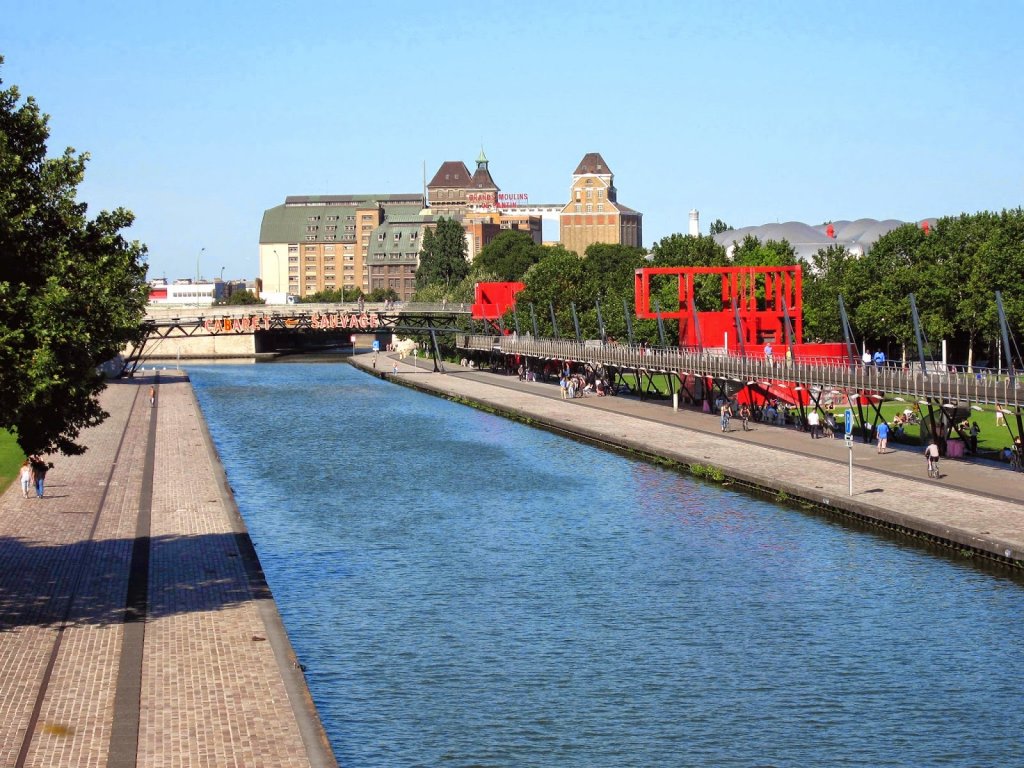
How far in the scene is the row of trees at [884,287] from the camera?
94.1 m

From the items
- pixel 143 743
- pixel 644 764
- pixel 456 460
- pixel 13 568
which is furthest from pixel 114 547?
pixel 456 460

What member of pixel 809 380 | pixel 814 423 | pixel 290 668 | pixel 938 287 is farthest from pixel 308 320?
pixel 290 668

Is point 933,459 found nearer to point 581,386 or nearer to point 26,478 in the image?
point 26,478

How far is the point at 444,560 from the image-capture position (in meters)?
40.6

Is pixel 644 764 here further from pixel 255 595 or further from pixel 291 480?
pixel 291 480

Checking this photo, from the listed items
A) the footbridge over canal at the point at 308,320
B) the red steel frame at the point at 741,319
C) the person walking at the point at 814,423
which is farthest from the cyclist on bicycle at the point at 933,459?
the footbridge over canal at the point at 308,320

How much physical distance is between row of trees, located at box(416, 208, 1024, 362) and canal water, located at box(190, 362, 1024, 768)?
4586 centimetres

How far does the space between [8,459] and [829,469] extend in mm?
33443

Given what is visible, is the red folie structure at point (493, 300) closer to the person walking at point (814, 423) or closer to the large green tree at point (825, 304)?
the large green tree at point (825, 304)

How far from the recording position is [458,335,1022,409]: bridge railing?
51781mm

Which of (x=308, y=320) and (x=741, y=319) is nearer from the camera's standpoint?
(x=741, y=319)

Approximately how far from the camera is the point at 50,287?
28.0m

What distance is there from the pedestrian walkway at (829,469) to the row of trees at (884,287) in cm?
2128

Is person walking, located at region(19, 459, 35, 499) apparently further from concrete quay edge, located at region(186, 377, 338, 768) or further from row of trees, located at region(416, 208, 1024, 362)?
row of trees, located at region(416, 208, 1024, 362)
